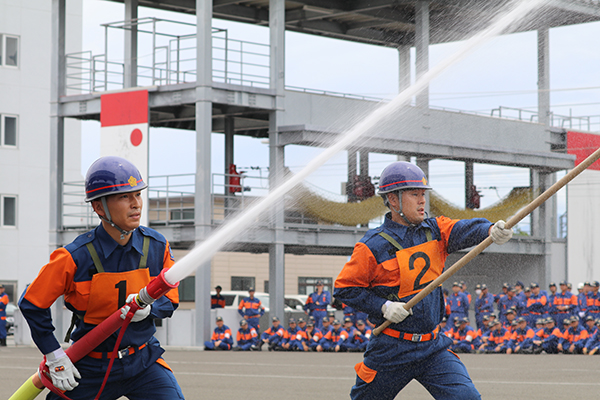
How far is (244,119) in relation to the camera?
103 ft

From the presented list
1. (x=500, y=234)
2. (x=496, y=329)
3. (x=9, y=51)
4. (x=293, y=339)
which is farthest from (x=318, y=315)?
(x=9, y=51)

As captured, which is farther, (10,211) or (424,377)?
(10,211)

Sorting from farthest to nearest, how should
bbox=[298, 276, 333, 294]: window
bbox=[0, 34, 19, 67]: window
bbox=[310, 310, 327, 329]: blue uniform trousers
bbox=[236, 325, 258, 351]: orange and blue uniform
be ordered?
bbox=[298, 276, 333, 294]: window
bbox=[0, 34, 19, 67]: window
bbox=[310, 310, 327, 329]: blue uniform trousers
bbox=[236, 325, 258, 351]: orange and blue uniform

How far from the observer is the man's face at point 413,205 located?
5.89 m

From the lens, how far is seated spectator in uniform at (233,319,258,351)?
24609mm

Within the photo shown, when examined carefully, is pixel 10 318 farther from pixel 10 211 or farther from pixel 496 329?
pixel 496 329

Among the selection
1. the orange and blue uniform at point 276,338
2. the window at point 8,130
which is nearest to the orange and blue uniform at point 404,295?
the orange and blue uniform at point 276,338

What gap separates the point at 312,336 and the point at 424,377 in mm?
19289

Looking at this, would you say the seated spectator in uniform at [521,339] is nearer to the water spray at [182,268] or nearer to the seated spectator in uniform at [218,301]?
the seated spectator in uniform at [218,301]

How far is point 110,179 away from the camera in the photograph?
495cm

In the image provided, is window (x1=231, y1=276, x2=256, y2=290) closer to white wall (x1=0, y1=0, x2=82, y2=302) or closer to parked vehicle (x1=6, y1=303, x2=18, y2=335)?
white wall (x1=0, y1=0, x2=82, y2=302)

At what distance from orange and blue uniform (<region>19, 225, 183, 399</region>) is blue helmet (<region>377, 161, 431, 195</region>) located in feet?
5.58

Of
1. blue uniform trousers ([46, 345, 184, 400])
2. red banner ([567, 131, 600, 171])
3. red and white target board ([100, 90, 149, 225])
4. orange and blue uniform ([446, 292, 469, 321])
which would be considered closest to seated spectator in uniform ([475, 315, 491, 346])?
orange and blue uniform ([446, 292, 469, 321])

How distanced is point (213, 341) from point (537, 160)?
13120 mm
